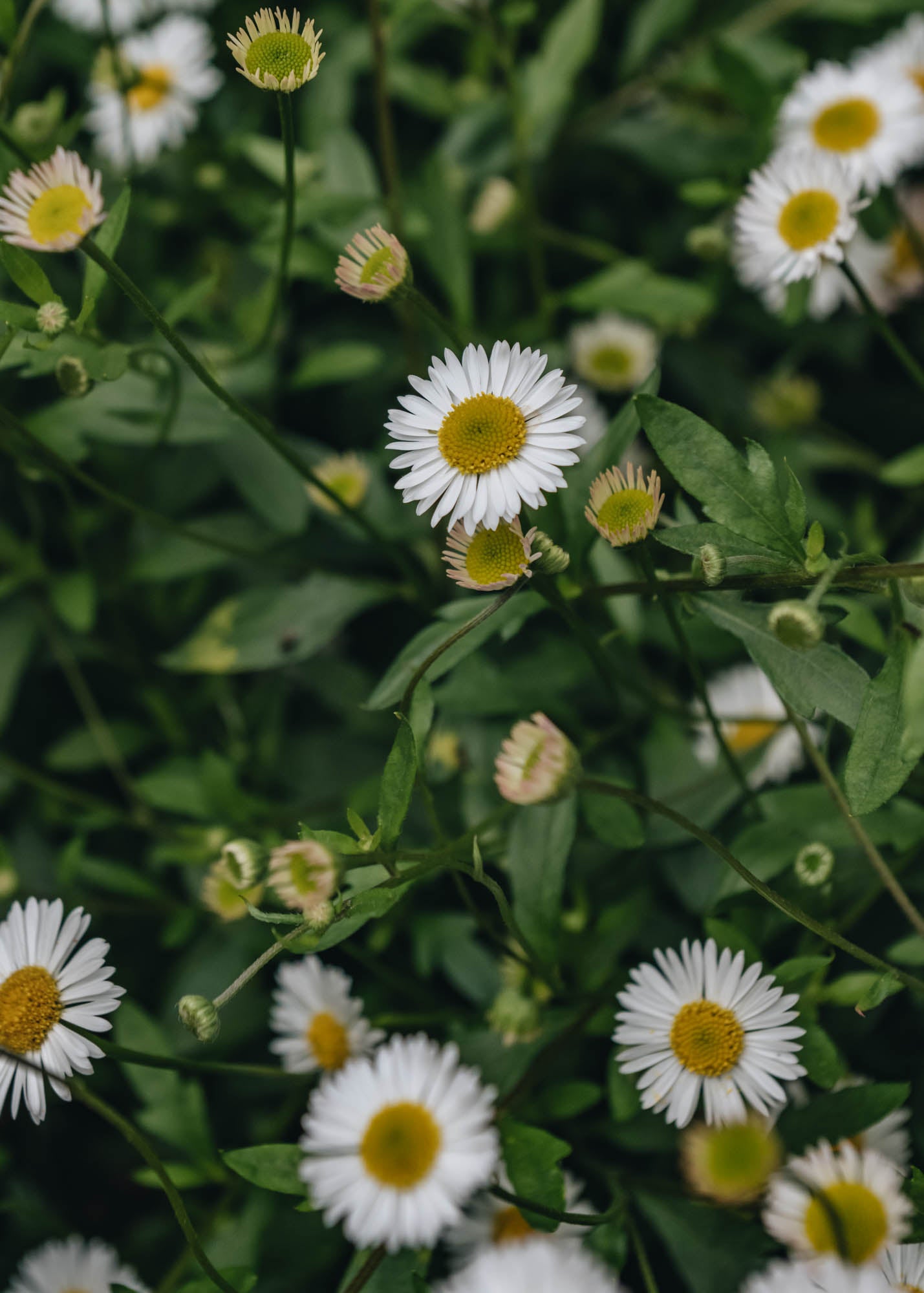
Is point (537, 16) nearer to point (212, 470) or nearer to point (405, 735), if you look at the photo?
point (212, 470)

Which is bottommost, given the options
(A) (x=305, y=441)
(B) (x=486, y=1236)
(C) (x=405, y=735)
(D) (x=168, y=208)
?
(B) (x=486, y=1236)

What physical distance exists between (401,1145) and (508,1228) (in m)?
0.22

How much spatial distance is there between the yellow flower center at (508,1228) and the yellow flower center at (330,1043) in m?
0.17

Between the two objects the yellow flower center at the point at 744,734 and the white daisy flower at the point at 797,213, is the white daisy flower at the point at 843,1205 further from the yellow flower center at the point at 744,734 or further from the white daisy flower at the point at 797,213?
the white daisy flower at the point at 797,213

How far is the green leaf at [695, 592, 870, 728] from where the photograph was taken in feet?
Answer: 2.20

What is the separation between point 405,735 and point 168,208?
0.89 meters

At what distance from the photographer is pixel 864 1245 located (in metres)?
0.71

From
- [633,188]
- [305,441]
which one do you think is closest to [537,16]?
[633,188]

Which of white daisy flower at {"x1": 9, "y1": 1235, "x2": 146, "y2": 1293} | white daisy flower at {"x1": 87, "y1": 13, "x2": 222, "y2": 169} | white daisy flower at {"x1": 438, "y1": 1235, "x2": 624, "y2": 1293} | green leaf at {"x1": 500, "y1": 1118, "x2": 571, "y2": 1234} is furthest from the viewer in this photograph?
white daisy flower at {"x1": 87, "y1": 13, "x2": 222, "y2": 169}

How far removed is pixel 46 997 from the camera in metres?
0.72

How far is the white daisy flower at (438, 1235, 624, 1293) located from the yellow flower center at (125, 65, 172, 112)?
4.12ft

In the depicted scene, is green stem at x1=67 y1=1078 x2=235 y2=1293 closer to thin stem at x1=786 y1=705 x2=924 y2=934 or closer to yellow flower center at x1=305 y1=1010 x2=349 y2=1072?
yellow flower center at x1=305 y1=1010 x2=349 y2=1072

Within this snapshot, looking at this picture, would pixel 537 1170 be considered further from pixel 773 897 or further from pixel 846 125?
pixel 846 125

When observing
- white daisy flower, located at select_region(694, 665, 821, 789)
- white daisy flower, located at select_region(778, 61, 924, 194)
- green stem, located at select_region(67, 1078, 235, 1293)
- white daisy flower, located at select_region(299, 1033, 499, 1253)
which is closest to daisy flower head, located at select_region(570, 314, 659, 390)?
white daisy flower, located at select_region(778, 61, 924, 194)
